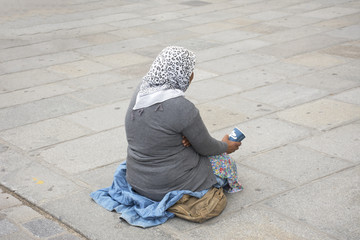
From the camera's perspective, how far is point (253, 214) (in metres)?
4.19

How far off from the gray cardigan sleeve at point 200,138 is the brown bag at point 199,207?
318 mm

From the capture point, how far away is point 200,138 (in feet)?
13.5

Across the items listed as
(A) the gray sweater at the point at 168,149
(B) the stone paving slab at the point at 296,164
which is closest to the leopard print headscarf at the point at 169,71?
(A) the gray sweater at the point at 168,149

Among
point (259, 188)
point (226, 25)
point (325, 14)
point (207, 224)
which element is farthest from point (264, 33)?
point (207, 224)

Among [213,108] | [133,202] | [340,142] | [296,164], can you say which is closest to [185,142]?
[133,202]

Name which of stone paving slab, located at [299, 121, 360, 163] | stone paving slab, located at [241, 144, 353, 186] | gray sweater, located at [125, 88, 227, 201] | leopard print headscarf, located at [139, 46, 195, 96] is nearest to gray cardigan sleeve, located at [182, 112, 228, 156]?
gray sweater, located at [125, 88, 227, 201]

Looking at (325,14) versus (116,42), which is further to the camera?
(325,14)

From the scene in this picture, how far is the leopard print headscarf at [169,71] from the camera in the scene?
160 inches

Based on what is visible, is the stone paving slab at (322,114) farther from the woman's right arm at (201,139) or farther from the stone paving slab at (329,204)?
the woman's right arm at (201,139)

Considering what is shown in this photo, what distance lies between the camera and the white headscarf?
4059 mm

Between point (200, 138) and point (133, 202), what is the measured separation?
2.37 feet

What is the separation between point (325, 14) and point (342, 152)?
6.52m

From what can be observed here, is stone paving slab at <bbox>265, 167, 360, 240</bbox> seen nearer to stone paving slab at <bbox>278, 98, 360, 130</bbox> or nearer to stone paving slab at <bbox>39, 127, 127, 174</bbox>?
stone paving slab at <bbox>278, 98, 360, 130</bbox>

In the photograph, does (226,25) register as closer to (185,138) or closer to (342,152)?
(342,152)
